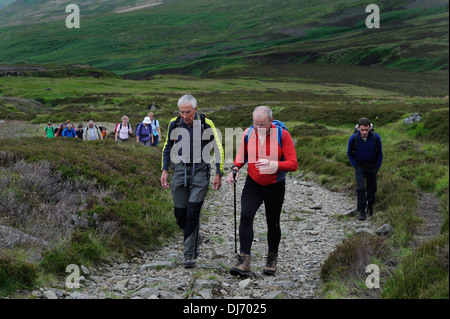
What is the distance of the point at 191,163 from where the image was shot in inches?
291

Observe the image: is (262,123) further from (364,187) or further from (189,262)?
(364,187)

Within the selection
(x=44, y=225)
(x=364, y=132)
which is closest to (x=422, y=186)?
(x=364, y=132)

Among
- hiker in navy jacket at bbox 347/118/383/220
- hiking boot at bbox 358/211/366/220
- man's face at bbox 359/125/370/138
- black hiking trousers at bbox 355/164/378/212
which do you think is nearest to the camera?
man's face at bbox 359/125/370/138

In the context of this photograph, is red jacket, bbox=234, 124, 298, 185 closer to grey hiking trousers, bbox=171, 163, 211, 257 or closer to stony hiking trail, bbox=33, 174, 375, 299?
grey hiking trousers, bbox=171, 163, 211, 257

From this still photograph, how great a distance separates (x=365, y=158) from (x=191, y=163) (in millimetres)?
5305

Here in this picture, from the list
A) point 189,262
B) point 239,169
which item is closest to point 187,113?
point 239,169

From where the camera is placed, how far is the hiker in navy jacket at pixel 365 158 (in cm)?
1055

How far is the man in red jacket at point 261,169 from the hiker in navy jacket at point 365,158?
4.45 m

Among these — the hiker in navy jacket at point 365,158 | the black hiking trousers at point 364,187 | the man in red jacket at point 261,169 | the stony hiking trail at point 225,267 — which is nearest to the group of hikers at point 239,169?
the man in red jacket at point 261,169

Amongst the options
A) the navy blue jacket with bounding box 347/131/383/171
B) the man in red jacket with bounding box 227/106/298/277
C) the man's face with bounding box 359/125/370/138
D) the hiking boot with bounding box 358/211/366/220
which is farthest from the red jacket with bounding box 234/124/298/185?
the hiking boot with bounding box 358/211/366/220

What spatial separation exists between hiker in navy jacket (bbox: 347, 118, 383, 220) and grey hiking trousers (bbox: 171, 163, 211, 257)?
4.93 meters

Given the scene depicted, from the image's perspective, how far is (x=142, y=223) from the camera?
8773 millimetres

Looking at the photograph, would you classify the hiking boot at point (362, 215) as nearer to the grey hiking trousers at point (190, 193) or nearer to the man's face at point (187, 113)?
the grey hiking trousers at point (190, 193)

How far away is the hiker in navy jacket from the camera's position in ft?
34.6
